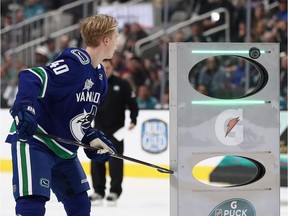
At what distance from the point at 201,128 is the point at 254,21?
18.0 feet

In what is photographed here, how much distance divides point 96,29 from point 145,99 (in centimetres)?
595

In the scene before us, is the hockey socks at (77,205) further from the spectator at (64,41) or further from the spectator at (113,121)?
the spectator at (64,41)

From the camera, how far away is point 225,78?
9.23 meters

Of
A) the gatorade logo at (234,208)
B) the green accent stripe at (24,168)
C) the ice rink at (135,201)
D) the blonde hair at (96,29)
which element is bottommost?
the ice rink at (135,201)

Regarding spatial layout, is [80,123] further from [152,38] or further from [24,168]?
[152,38]

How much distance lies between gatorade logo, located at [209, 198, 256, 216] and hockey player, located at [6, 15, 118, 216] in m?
0.71

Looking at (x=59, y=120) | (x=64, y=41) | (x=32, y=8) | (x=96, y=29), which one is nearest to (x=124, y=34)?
(x=64, y=41)

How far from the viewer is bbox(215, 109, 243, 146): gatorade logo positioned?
14.1ft

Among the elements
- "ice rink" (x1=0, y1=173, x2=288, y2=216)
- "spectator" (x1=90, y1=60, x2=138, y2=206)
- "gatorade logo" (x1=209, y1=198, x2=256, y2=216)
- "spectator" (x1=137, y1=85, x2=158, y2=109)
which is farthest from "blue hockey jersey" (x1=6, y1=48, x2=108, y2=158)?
"spectator" (x1=137, y1=85, x2=158, y2=109)

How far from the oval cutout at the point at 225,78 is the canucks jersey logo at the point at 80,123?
5311 millimetres

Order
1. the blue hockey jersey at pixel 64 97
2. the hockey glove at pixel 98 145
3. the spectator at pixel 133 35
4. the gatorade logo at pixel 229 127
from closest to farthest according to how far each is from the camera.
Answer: the blue hockey jersey at pixel 64 97, the hockey glove at pixel 98 145, the gatorade logo at pixel 229 127, the spectator at pixel 133 35

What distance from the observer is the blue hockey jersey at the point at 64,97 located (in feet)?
12.0

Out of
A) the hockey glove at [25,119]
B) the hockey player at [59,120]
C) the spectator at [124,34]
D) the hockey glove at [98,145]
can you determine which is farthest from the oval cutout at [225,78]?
the hockey glove at [25,119]

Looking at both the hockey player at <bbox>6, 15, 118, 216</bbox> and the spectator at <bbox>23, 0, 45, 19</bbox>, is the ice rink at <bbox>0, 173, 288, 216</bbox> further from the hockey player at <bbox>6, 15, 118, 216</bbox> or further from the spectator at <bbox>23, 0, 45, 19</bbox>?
the spectator at <bbox>23, 0, 45, 19</bbox>
